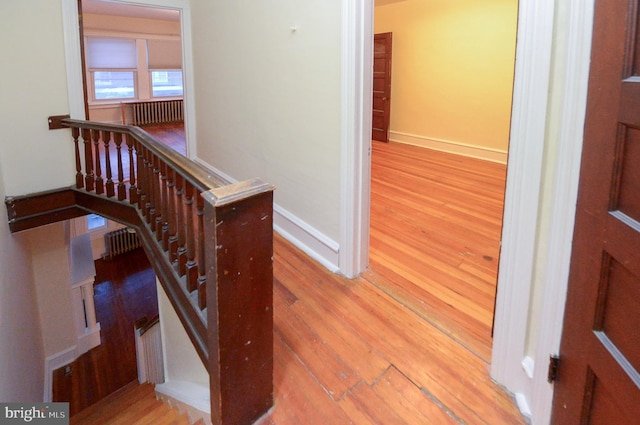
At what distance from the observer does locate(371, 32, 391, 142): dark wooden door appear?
6.62 metres

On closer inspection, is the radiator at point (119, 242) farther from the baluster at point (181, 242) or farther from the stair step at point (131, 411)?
the baluster at point (181, 242)

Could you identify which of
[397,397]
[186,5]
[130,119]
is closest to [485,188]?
[397,397]

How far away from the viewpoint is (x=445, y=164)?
5.40 m

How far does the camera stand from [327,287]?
2.46 m

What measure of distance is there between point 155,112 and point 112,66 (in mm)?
1367

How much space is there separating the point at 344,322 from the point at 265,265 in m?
0.79

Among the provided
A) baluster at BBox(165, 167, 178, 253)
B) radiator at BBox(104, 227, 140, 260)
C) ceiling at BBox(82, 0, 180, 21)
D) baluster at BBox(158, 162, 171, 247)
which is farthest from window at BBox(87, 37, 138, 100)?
baluster at BBox(165, 167, 178, 253)

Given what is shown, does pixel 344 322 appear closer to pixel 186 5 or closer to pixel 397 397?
pixel 397 397

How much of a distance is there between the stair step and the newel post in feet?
4.50

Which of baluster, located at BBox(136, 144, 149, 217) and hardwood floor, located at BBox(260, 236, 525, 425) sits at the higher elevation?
baluster, located at BBox(136, 144, 149, 217)

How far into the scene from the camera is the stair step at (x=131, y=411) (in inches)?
111

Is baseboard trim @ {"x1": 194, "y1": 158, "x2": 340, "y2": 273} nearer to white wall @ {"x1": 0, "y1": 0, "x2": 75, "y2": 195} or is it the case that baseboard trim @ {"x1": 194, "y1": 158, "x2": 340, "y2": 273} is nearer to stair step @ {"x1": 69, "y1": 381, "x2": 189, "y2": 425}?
stair step @ {"x1": 69, "y1": 381, "x2": 189, "y2": 425}

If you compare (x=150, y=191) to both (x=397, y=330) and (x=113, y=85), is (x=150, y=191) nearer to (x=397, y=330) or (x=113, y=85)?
(x=397, y=330)

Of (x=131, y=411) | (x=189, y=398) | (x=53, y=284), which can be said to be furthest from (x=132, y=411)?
(x=53, y=284)
